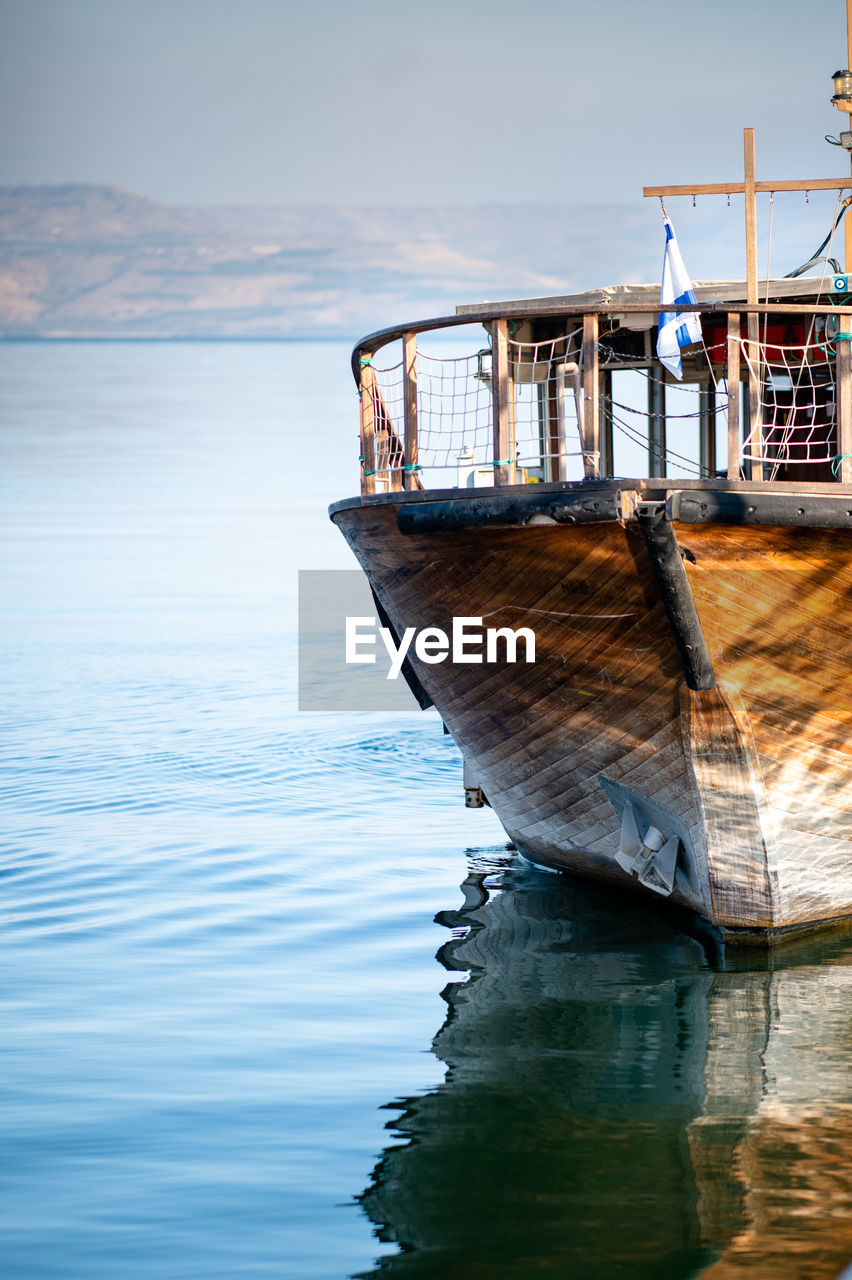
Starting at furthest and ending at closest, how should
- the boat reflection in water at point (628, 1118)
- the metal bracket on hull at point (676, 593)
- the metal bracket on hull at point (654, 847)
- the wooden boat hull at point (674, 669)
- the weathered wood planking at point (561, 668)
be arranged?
the metal bracket on hull at point (654, 847), the weathered wood planking at point (561, 668), the wooden boat hull at point (674, 669), the metal bracket on hull at point (676, 593), the boat reflection in water at point (628, 1118)

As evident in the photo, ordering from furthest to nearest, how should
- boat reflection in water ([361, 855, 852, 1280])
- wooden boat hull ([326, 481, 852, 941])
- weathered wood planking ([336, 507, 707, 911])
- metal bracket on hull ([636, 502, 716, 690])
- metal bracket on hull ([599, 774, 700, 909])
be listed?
metal bracket on hull ([599, 774, 700, 909]) → weathered wood planking ([336, 507, 707, 911]) → wooden boat hull ([326, 481, 852, 941]) → metal bracket on hull ([636, 502, 716, 690]) → boat reflection in water ([361, 855, 852, 1280])

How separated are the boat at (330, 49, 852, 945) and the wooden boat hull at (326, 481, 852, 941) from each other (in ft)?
0.05

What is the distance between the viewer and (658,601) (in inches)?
299

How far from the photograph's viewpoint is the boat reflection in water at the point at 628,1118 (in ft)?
17.2

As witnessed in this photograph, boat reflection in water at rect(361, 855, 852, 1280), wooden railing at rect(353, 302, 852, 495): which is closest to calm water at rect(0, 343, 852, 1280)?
boat reflection in water at rect(361, 855, 852, 1280)

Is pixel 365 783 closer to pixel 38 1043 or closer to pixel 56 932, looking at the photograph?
pixel 56 932

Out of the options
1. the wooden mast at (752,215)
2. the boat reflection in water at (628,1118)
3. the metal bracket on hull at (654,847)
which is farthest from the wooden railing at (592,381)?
the boat reflection in water at (628,1118)

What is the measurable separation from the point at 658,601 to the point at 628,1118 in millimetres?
2727

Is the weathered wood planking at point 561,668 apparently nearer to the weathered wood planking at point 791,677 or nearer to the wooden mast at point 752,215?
the weathered wood planking at point 791,677

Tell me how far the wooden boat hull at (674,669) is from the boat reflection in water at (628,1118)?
0.76 m

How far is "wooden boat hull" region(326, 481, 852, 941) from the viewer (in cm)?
736

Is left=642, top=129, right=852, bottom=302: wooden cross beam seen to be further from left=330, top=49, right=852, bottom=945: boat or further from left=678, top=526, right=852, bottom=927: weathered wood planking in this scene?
left=678, top=526, right=852, bottom=927: weathered wood planking

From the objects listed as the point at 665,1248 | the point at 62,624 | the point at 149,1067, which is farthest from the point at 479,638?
the point at 62,624

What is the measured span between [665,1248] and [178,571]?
52.4m
